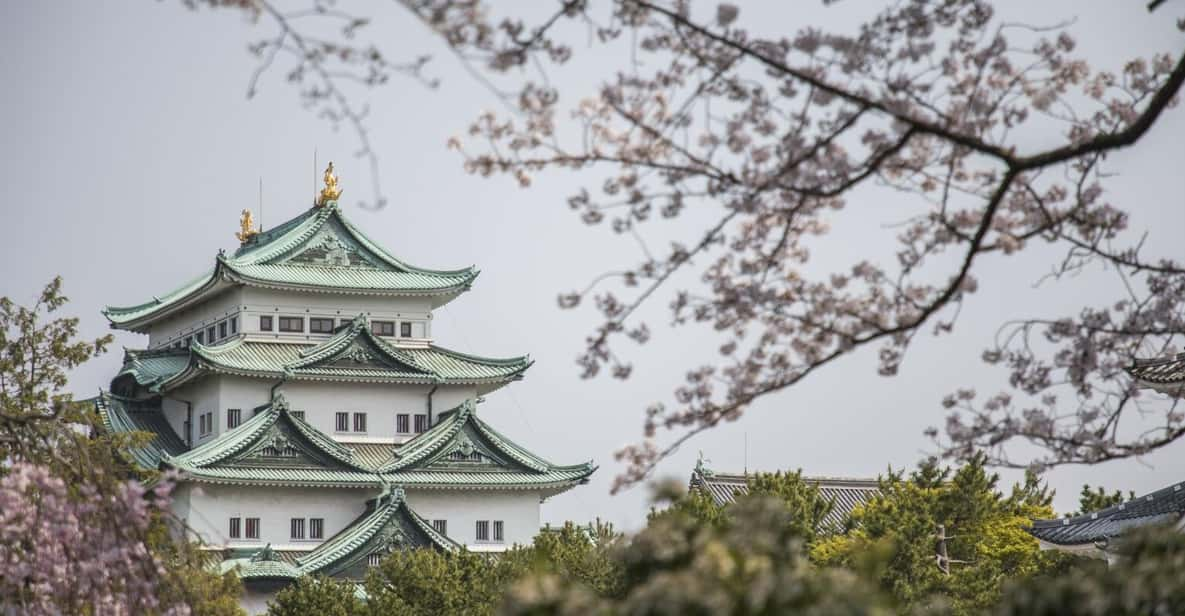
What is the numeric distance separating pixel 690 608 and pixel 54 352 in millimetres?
19649

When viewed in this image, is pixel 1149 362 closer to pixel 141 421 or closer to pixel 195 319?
pixel 141 421

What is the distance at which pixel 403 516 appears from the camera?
41562 mm

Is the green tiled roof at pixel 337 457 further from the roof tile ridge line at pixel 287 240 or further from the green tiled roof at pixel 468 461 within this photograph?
the roof tile ridge line at pixel 287 240

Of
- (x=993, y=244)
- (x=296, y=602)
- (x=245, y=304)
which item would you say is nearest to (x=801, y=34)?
(x=993, y=244)

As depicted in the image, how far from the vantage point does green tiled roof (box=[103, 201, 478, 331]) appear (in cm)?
4453

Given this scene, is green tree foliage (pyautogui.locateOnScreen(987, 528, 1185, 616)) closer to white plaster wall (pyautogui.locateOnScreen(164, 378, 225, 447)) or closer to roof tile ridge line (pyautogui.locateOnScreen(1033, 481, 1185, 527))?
roof tile ridge line (pyautogui.locateOnScreen(1033, 481, 1185, 527))

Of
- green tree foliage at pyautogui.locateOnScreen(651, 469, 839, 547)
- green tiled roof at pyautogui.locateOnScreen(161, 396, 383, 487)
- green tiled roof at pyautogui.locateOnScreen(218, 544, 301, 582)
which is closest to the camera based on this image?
green tree foliage at pyautogui.locateOnScreen(651, 469, 839, 547)

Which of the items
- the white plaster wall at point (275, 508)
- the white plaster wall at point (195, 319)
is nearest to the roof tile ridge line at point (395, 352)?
the white plaster wall at point (195, 319)

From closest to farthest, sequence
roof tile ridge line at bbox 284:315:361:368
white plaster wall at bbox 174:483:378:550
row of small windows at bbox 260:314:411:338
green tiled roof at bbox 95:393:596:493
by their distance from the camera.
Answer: green tiled roof at bbox 95:393:596:493, white plaster wall at bbox 174:483:378:550, roof tile ridge line at bbox 284:315:361:368, row of small windows at bbox 260:314:411:338

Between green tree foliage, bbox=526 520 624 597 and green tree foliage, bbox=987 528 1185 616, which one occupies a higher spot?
green tree foliage, bbox=526 520 624 597

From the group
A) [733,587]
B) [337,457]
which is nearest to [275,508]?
[337,457]

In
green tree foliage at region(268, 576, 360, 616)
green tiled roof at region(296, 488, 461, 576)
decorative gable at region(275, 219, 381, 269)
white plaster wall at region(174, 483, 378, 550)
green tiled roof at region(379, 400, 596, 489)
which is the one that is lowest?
green tree foliage at region(268, 576, 360, 616)

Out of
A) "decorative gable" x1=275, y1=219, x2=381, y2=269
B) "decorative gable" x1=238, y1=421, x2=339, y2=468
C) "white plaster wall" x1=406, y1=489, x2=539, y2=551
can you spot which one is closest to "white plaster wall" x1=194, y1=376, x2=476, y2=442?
"decorative gable" x1=238, y1=421, x2=339, y2=468

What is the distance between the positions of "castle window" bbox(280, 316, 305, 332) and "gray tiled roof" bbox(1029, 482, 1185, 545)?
24080 millimetres
